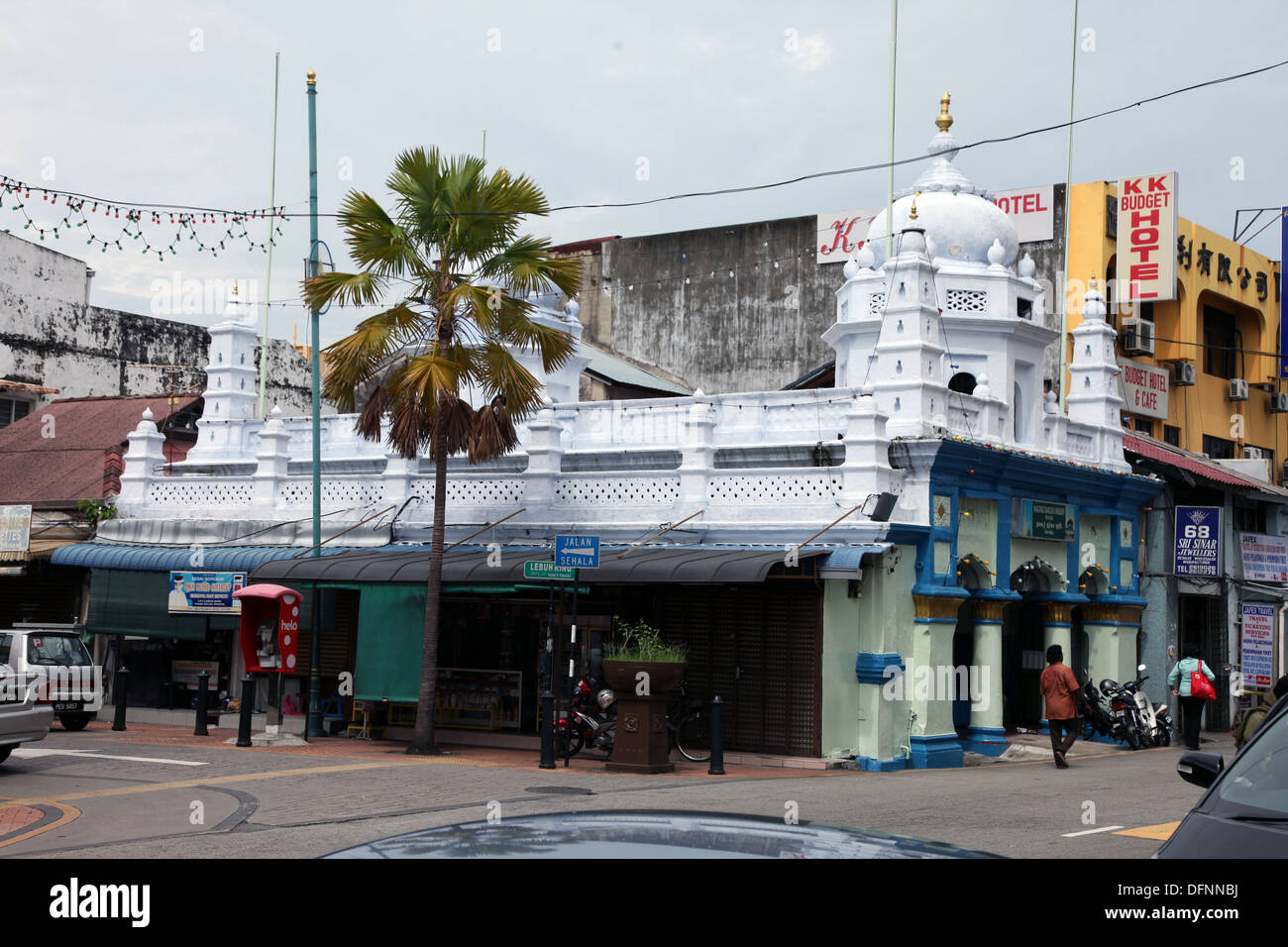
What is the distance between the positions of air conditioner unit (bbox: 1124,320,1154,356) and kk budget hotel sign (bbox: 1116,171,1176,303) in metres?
0.55

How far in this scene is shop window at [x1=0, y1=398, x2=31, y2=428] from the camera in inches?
1405

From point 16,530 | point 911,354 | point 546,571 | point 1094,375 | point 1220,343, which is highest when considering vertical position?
point 1220,343

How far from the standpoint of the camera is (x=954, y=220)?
24.9m

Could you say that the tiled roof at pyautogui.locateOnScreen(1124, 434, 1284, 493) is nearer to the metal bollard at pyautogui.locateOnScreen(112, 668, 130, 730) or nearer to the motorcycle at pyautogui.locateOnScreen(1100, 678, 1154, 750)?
the motorcycle at pyautogui.locateOnScreen(1100, 678, 1154, 750)

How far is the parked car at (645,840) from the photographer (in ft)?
12.1

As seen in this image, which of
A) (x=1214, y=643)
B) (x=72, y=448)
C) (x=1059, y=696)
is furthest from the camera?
(x=72, y=448)

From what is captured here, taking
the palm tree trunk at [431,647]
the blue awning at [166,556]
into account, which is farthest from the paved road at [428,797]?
the blue awning at [166,556]

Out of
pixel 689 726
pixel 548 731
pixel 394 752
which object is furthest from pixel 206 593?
pixel 689 726

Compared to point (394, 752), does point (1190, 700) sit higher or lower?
higher

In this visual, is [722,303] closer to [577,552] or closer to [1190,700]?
[1190,700]

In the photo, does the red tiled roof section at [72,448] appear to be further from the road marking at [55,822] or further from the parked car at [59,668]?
the road marking at [55,822]

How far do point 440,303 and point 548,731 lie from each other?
6.27 m

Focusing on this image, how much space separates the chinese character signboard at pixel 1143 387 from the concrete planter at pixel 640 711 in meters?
16.1

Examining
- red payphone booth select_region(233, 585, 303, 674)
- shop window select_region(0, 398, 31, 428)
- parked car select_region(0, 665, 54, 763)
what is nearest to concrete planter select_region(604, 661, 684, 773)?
red payphone booth select_region(233, 585, 303, 674)
